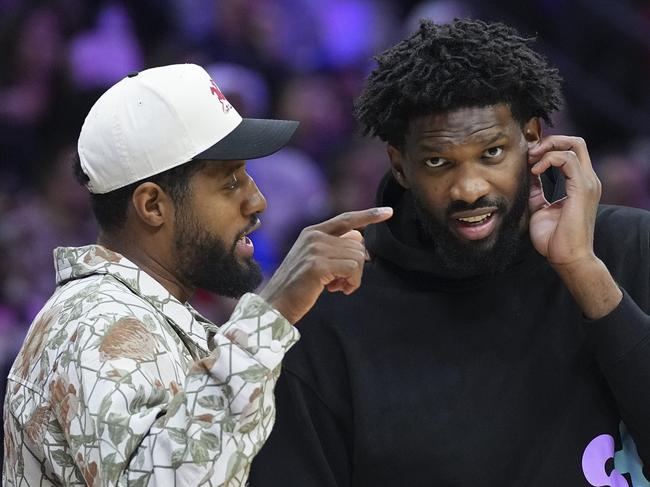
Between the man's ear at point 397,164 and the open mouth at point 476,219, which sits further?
the man's ear at point 397,164

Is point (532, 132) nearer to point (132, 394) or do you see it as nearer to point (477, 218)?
point (477, 218)

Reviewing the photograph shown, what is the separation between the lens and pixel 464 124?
2.86 m

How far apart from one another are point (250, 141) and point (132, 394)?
2.37 ft

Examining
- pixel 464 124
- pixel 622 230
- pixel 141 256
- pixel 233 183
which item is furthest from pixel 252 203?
pixel 622 230

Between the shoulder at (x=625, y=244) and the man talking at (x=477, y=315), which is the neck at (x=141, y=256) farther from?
the shoulder at (x=625, y=244)

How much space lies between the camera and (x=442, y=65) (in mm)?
2873

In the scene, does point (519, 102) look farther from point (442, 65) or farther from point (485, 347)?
point (485, 347)

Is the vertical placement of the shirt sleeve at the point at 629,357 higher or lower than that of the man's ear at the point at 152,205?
lower

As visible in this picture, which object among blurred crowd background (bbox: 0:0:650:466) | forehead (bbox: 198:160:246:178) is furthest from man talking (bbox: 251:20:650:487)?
blurred crowd background (bbox: 0:0:650:466)

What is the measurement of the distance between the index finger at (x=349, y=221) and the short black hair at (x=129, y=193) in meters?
0.37

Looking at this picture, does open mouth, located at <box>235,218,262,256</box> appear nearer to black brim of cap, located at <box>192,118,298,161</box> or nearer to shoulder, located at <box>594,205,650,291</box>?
black brim of cap, located at <box>192,118,298,161</box>

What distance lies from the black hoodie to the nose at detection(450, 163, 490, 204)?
0.65 feet

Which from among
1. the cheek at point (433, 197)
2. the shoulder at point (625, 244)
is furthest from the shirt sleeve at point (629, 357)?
the cheek at point (433, 197)

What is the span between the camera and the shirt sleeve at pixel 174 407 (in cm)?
242
